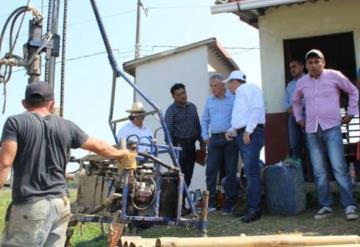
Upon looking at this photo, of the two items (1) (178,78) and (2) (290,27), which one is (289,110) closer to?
(2) (290,27)

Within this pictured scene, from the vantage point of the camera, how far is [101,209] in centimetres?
605

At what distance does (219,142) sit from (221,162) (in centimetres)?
43

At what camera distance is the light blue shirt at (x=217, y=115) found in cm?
780

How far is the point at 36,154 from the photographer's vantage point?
4.03m

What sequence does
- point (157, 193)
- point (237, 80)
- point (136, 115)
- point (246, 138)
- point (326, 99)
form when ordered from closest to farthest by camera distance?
point (157, 193) < point (326, 99) < point (246, 138) < point (237, 80) < point (136, 115)

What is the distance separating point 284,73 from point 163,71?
4.12 meters

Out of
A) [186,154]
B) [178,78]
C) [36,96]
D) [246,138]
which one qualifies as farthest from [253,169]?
[178,78]

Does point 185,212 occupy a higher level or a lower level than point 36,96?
lower

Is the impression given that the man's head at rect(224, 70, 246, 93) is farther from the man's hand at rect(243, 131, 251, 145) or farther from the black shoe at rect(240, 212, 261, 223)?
the black shoe at rect(240, 212, 261, 223)

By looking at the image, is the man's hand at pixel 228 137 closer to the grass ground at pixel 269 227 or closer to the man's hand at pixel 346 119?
the grass ground at pixel 269 227

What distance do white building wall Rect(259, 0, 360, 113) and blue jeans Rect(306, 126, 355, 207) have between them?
6.96 ft

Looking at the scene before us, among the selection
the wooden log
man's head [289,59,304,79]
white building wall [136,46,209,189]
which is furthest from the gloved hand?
white building wall [136,46,209,189]

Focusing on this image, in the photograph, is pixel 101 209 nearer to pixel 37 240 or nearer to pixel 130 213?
pixel 130 213

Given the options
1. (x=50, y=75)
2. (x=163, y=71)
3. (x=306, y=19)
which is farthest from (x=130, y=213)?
(x=163, y=71)
